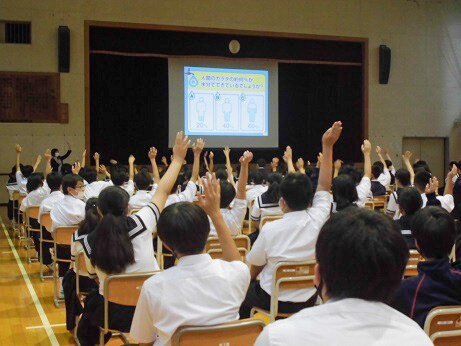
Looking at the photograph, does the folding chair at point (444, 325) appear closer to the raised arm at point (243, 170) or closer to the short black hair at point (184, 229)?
the short black hair at point (184, 229)

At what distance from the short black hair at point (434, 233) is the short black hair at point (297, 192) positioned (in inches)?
35.2

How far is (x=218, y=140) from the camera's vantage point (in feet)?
46.8

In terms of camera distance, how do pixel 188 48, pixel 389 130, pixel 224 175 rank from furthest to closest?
pixel 389 130 → pixel 188 48 → pixel 224 175

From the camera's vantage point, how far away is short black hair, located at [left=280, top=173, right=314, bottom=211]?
11.8 feet

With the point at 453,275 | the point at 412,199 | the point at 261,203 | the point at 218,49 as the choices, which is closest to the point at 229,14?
the point at 218,49

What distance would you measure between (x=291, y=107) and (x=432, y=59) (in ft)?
14.5

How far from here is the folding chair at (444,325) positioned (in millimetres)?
2422

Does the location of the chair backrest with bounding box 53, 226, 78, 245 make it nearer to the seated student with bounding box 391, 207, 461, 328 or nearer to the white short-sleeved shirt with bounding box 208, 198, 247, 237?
the white short-sleeved shirt with bounding box 208, 198, 247, 237

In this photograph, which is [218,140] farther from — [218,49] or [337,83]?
[337,83]

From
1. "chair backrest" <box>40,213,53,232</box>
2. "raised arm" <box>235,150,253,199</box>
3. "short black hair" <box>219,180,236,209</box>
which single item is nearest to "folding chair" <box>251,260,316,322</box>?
"raised arm" <box>235,150,253,199</box>

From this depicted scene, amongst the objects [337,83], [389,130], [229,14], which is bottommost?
[389,130]

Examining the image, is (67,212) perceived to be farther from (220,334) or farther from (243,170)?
(220,334)

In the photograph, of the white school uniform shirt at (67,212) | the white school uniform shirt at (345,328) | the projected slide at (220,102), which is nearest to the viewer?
the white school uniform shirt at (345,328)

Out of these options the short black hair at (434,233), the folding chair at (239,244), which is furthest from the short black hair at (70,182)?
the short black hair at (434,233)
